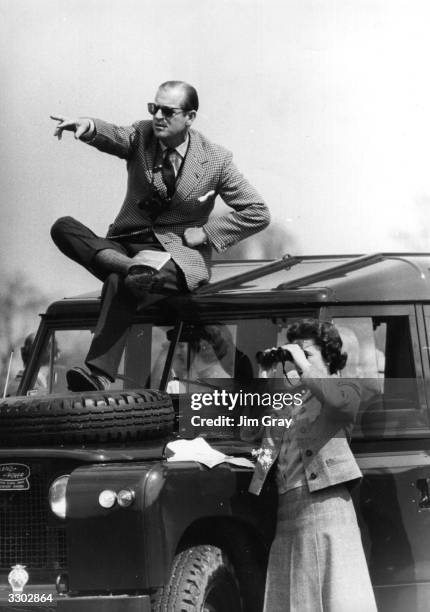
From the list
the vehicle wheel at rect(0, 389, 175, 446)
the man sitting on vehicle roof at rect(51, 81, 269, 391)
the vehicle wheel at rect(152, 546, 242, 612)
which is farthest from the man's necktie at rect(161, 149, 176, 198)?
the vehicle wheel at rect(152, 546, 242, 612)

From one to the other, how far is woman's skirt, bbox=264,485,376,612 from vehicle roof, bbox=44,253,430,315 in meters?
1.12

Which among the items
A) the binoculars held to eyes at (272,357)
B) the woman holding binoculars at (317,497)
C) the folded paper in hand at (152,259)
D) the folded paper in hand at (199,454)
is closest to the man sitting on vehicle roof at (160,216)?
the folded paper in hand at (152,259)

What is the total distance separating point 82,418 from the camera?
4.91m

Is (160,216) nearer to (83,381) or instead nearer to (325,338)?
(83,381)

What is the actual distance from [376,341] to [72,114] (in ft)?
6.66

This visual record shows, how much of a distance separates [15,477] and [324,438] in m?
1.43

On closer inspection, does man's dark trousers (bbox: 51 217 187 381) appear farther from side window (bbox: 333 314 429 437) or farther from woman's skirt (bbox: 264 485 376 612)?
woman's skirt (bbox: 264 485 376 612)

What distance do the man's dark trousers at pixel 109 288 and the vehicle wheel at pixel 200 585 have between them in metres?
1.15

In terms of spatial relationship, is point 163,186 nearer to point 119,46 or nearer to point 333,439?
point 119,46

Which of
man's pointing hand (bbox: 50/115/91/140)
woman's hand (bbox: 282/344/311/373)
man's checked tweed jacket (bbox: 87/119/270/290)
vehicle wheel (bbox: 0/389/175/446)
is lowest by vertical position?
vehicle wheel (bbox: 0/389/175/446)

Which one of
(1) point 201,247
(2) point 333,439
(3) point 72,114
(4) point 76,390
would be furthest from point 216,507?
(3) point 72,114

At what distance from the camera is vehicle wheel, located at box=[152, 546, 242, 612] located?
185 inches

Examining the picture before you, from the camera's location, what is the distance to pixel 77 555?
4.65m

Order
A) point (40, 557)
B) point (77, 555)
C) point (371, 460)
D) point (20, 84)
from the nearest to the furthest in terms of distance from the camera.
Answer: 1. point (77, 555)
2. point (40, 557)
3. point (371, 460)
4. point (20, 84)
